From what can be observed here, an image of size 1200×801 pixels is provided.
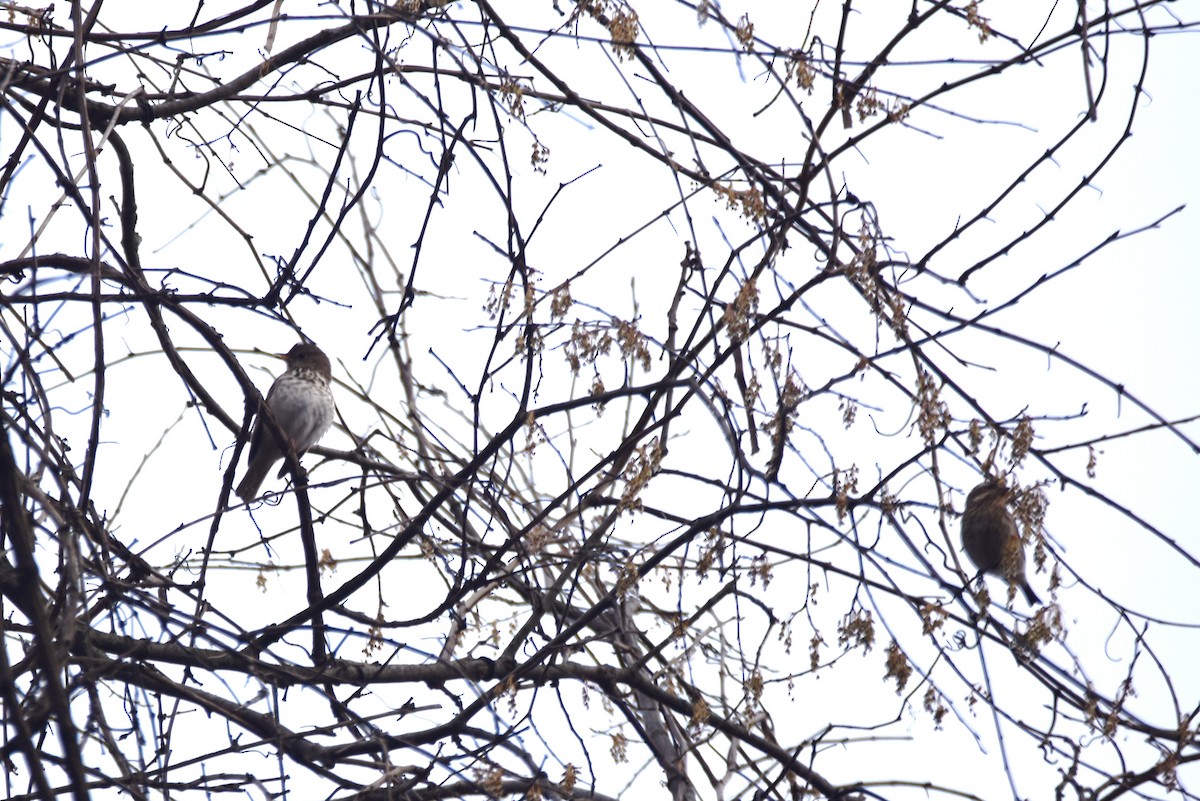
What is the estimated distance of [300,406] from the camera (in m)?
5.44

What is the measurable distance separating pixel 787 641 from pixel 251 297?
1434 mm

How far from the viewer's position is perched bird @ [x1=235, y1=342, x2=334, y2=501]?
5383mm

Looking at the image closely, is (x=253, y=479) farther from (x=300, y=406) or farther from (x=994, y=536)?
(x=994, y=536)

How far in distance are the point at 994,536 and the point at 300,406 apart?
2.84m

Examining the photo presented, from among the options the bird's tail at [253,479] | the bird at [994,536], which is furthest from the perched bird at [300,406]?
the bird at [994,536]

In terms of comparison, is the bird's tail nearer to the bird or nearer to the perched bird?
the perched bird

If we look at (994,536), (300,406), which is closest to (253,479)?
(300,406)

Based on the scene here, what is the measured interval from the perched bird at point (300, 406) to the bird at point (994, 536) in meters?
2.58

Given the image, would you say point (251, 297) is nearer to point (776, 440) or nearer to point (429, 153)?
point (429, 153)

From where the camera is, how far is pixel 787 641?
114 inches

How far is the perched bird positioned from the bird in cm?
258

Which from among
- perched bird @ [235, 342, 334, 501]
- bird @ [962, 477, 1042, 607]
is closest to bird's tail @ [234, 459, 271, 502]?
perched bird @ [235, 342, 334, 501]

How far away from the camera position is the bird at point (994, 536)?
9.17 feet

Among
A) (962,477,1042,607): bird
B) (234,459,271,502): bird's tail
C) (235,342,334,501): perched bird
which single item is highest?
(235,342,334,501): perched bird
